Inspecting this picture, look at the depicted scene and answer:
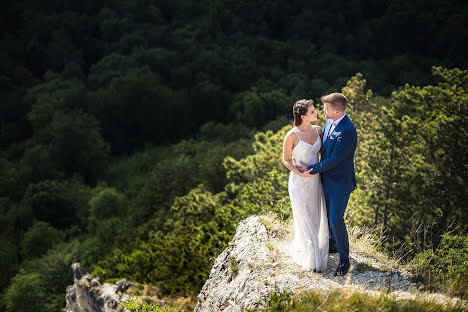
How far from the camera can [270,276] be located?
22.0 feet

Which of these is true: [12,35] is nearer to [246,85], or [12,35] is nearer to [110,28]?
[110,28]

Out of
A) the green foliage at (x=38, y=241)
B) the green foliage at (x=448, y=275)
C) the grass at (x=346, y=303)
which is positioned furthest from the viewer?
the green foliage at (x=38, y=241)

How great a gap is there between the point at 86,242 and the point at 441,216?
95.0 feet

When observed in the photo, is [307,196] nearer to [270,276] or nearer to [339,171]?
[339,171]

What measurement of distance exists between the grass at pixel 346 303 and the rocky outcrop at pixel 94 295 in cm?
781

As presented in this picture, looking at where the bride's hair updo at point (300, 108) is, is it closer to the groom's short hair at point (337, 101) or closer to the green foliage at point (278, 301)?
the groom's short hair at point (337, 101)

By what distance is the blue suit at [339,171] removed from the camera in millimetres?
6242

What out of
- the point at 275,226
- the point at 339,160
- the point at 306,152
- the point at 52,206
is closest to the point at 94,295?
the point at 275,226

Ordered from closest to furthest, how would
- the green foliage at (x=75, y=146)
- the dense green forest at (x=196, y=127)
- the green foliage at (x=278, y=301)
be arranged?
the green foliage at (x=278, y=301) < the dense green forest at (x=196, y=127) < the green foliage at (x=75, y=146)

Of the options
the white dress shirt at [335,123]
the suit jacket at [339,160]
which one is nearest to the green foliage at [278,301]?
the suit jacket at [339,160]

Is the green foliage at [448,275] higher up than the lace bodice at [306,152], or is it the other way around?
the lace bodice at [306,152]

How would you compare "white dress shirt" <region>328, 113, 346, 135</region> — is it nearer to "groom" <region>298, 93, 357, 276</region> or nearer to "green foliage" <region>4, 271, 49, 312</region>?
"groom" <region>298, 93, 357, 276</region>

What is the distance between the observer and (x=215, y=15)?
8350 centimetres

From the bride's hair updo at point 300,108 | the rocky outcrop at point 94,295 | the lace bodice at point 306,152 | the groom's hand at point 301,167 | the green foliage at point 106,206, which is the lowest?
the green foliage at point 106,206
